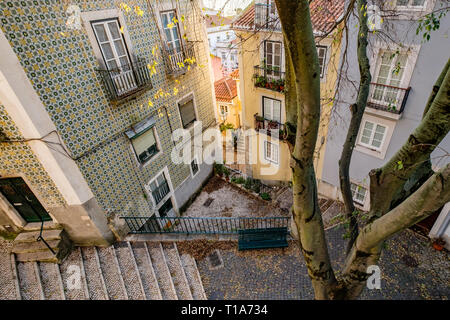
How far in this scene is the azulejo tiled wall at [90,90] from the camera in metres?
5.59

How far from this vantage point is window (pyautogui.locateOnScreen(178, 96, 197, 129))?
1065cm

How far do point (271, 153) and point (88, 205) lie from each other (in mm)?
9001

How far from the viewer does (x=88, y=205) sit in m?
7.25

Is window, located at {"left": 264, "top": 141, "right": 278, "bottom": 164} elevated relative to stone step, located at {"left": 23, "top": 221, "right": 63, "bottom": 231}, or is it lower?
lower

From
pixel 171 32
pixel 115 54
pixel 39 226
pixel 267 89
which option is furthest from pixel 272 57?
pixel 39 226

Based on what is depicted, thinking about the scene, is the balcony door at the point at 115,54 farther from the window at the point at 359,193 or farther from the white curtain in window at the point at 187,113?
the window at the point at 359,193

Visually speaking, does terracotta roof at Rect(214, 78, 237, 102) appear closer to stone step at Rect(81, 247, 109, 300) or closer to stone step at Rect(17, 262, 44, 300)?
stone step at Rect(81, 247, 109, 300)

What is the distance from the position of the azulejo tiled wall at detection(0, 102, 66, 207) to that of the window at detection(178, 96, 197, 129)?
18.0 feet

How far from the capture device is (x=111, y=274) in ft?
24.3

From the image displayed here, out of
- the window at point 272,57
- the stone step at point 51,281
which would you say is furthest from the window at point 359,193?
the stone step at point 51,281

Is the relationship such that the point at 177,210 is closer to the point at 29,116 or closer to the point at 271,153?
the point at 271,153

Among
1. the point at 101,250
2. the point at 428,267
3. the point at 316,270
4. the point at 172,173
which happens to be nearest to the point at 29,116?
the point at 101,250

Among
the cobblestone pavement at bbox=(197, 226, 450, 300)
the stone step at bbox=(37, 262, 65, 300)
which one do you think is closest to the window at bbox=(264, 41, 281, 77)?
the cobblestone pavement at bbox=(197, 226, 450, 300)

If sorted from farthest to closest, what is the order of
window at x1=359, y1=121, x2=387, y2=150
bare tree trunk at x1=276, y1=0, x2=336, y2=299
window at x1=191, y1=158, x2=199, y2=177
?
window at x1=191, y1=158, x2=199, y2=177
window at x1=359, y1=121, x2=387, y2=150
bare tree trunk at x1=276, y1=0, x2=336, y2=299
